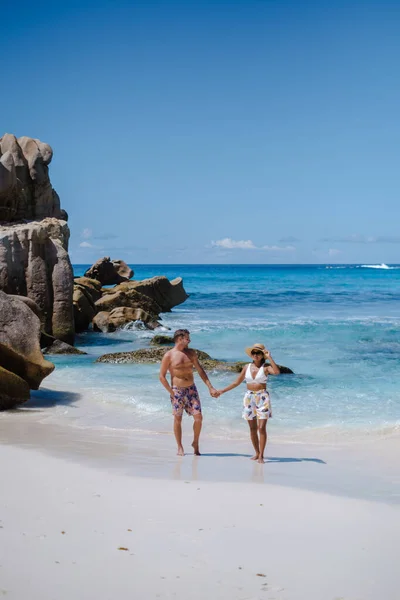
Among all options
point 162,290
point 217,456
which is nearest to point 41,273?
point 217,456

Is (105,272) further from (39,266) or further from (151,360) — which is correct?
(151,360)

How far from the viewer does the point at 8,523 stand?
5465 mm

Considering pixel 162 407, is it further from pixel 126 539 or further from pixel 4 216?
pixel 4 216

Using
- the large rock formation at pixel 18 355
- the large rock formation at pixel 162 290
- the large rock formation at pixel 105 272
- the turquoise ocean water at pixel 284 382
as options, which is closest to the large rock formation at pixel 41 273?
the turquoise ocean water at pixel 284 382

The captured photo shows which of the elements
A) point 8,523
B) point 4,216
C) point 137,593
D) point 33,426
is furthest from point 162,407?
point 4,216

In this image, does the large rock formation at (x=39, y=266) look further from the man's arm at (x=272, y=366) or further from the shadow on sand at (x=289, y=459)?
the man's arm at (x=272, y=366)

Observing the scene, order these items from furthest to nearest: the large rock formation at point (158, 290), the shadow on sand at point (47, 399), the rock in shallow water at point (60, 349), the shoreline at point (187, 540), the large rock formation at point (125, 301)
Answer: the large rock formation at point (158, 290)
the large rock formation at point (125, 301)
the rock in shallow water at point (60, 349)
the shadow on sand at point (47, 399)
the shoreline at point (187, 540)

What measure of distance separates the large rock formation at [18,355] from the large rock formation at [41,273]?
23.3 feet

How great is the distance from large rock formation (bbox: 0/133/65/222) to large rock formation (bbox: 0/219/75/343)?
3.92 meters

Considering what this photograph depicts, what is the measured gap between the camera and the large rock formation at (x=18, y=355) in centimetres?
1096

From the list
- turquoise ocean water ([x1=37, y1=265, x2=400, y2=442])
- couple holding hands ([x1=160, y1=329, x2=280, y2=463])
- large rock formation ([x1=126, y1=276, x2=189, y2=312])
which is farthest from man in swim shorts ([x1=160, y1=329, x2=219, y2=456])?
large rock formation ([x1=126, y1=276, x2=189, y2=312])

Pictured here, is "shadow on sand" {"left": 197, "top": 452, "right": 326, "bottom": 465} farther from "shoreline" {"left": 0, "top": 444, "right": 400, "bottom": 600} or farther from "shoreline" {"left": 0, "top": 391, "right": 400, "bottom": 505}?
"shoreline" {"left": 0, "top": 444, "right": 400, "bottom": 600}

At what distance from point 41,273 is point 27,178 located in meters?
7.06

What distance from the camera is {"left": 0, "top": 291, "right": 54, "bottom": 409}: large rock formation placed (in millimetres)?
10961
